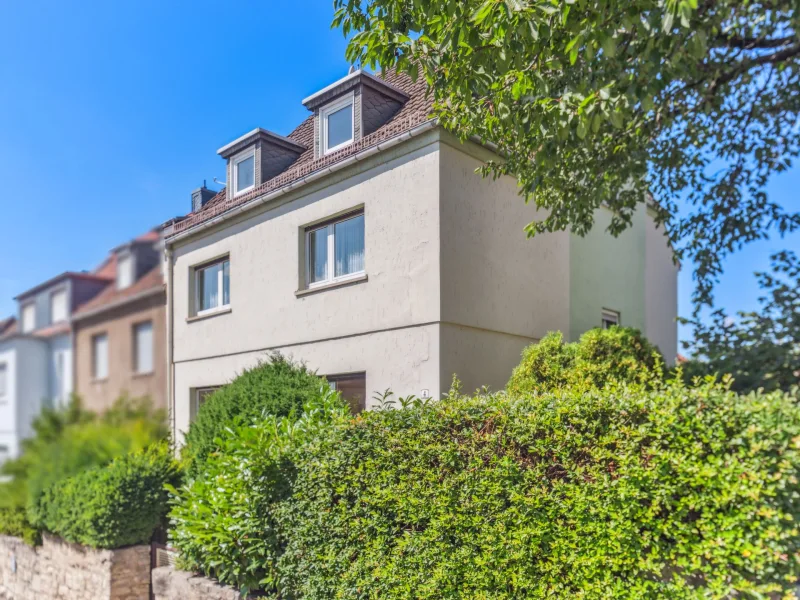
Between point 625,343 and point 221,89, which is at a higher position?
point 221,89

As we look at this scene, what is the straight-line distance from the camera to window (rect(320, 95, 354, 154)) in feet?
35.9

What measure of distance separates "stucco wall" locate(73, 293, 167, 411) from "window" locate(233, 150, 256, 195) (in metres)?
11.9

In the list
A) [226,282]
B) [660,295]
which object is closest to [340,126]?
[226,282]

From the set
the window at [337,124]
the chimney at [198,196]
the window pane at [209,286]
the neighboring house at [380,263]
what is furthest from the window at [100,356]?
the window pane at [209,286]

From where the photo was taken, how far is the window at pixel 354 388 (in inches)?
383

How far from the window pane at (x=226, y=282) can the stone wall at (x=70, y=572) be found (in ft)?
17.5

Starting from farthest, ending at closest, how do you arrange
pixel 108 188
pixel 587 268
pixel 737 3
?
1. pixel 587 268
2. pixel 737 3
3. pixel 108 188

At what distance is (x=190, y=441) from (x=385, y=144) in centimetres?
529

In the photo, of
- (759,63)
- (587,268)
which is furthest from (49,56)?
(587,268)

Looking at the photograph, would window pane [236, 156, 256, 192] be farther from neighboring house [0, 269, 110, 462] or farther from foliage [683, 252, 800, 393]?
neighboring house [0, 269, 110, 462]

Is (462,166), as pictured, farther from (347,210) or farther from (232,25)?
(232,25)

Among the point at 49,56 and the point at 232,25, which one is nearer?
the point at 49,56

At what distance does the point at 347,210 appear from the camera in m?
10.3

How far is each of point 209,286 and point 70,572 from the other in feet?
20.0
